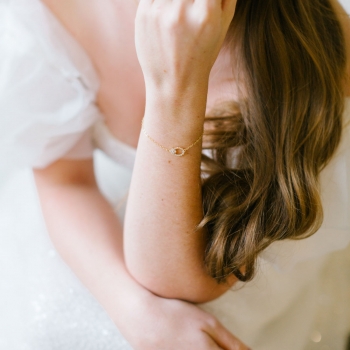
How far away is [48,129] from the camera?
0.84 meters

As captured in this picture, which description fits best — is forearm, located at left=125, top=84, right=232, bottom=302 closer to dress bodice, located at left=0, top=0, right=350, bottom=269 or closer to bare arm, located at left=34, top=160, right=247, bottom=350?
bare arm, located at left=34, top=160, right=247, bottom=350

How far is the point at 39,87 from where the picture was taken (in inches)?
Result: 32.0

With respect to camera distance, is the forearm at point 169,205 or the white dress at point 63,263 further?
the white dress at point 63,263

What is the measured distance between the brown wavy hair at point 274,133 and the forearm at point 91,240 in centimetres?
18

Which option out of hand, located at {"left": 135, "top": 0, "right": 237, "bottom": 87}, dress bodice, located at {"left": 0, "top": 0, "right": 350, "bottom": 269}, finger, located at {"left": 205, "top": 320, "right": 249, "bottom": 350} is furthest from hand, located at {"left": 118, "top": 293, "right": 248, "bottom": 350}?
hand, located at {"left": 135, "top": 0, "right": 237, "bottom": 87}

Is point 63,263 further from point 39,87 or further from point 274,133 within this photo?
point 274,133

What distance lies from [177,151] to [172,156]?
11 mm

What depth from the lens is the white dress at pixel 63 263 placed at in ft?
2.52

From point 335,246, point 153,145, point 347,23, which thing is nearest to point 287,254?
point 335,246

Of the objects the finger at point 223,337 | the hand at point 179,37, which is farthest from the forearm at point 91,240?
the hand at point 179,37

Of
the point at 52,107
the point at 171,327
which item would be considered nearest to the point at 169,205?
the point at 171,327

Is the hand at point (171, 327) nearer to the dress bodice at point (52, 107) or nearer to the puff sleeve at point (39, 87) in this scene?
the dress bodice at point (52, 107)

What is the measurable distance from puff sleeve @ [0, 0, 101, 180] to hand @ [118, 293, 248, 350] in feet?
1.25

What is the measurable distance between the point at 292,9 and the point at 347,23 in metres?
0.15
